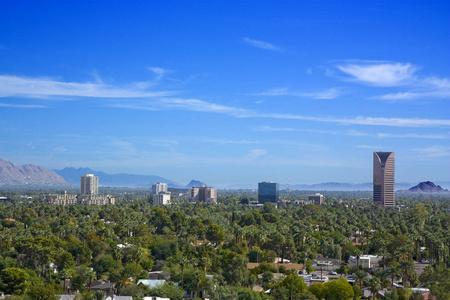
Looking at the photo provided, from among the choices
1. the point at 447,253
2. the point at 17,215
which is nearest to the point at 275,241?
the point at 447,253

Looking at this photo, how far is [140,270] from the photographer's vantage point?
65.2 meters

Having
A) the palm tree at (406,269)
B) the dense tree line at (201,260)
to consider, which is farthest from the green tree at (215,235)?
the palm tree at (406,269)

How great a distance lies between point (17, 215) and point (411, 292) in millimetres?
100909

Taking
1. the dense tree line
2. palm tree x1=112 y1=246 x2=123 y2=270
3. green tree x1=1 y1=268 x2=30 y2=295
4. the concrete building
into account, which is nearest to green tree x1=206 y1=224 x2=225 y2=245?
the dense tree line

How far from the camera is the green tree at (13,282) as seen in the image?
5225cm

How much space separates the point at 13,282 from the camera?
52531mm

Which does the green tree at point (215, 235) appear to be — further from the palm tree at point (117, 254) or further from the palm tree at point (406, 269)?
the palm tree at point (406, 269)

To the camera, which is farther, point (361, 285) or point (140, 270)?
point (140, 270)

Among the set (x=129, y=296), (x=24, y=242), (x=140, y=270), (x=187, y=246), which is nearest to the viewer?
(x=129, y=296)

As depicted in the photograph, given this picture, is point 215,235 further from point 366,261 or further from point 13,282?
point 13,282

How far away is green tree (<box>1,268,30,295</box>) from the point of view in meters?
52.2

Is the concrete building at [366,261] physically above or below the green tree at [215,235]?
below

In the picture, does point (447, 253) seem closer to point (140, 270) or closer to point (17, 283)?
point (140, 270)

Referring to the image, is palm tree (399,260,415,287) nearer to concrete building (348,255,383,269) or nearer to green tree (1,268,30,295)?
concrete building (348,255,383,269)
